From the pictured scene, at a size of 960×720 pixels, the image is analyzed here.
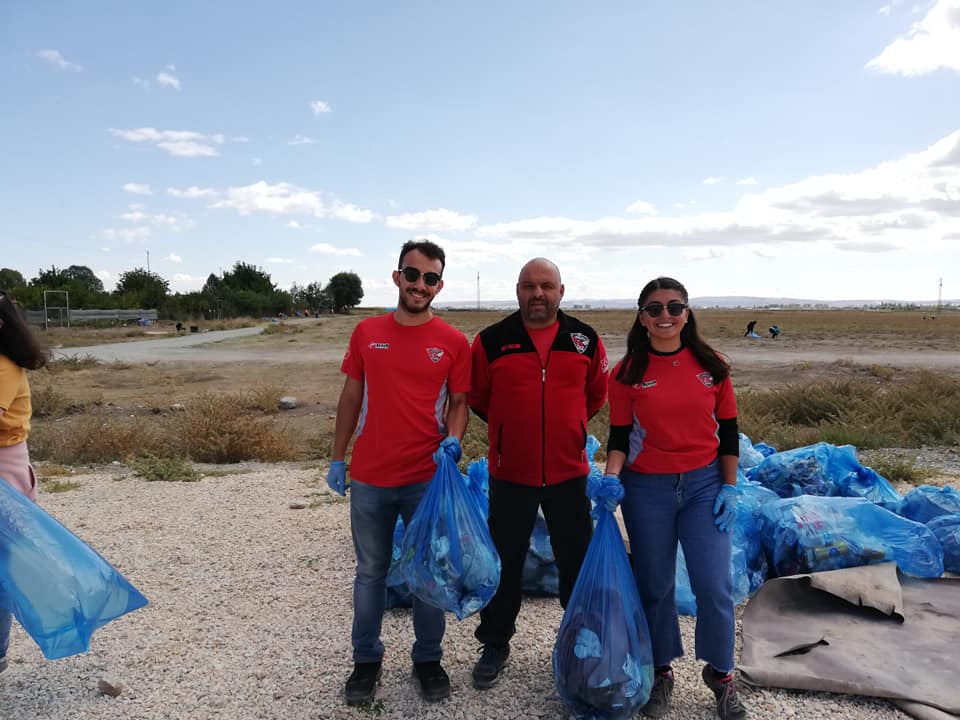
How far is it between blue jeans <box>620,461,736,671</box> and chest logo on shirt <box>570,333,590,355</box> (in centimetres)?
56

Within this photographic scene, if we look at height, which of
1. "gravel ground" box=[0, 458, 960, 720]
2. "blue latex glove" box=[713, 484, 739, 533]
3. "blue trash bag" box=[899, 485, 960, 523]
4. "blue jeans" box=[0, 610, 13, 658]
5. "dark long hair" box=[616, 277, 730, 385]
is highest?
"dark long hair" box=[616, 277, 730, 385]

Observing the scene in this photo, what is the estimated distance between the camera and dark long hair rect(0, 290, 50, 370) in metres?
2.82

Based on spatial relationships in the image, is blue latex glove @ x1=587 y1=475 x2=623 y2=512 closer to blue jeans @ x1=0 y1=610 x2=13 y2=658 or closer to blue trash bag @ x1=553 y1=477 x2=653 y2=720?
blue trash bag @ x1=553 y1=477 x2=653 y2=720

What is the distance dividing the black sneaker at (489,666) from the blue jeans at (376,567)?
7.7 inches

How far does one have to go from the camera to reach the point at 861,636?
10.9ft

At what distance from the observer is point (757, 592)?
3.70 m

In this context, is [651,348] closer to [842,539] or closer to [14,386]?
[842,539]

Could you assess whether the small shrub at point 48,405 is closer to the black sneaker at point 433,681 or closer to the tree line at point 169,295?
the black sneaker at point 433,681

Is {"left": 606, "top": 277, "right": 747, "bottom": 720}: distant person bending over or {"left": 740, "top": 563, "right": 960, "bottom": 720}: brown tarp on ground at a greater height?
{"left": 606, "top": 277, "right": 747, "bottom": 720}: distant person bending over

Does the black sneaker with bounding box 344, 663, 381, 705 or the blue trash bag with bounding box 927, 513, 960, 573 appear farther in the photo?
the blue trash bag with bounding box 927, 513, 960, 573

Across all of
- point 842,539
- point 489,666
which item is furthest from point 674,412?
point 842,539

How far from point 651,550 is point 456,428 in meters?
0.91

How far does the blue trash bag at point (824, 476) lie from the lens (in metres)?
4.60

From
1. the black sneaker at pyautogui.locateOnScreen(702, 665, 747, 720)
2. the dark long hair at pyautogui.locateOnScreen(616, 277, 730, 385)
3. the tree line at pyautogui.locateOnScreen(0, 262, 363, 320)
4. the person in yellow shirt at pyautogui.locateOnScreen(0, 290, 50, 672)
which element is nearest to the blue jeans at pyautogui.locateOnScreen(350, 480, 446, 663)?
the dark long hair at pyautogui.locateOnScreen(616, 277, 730, 385)
